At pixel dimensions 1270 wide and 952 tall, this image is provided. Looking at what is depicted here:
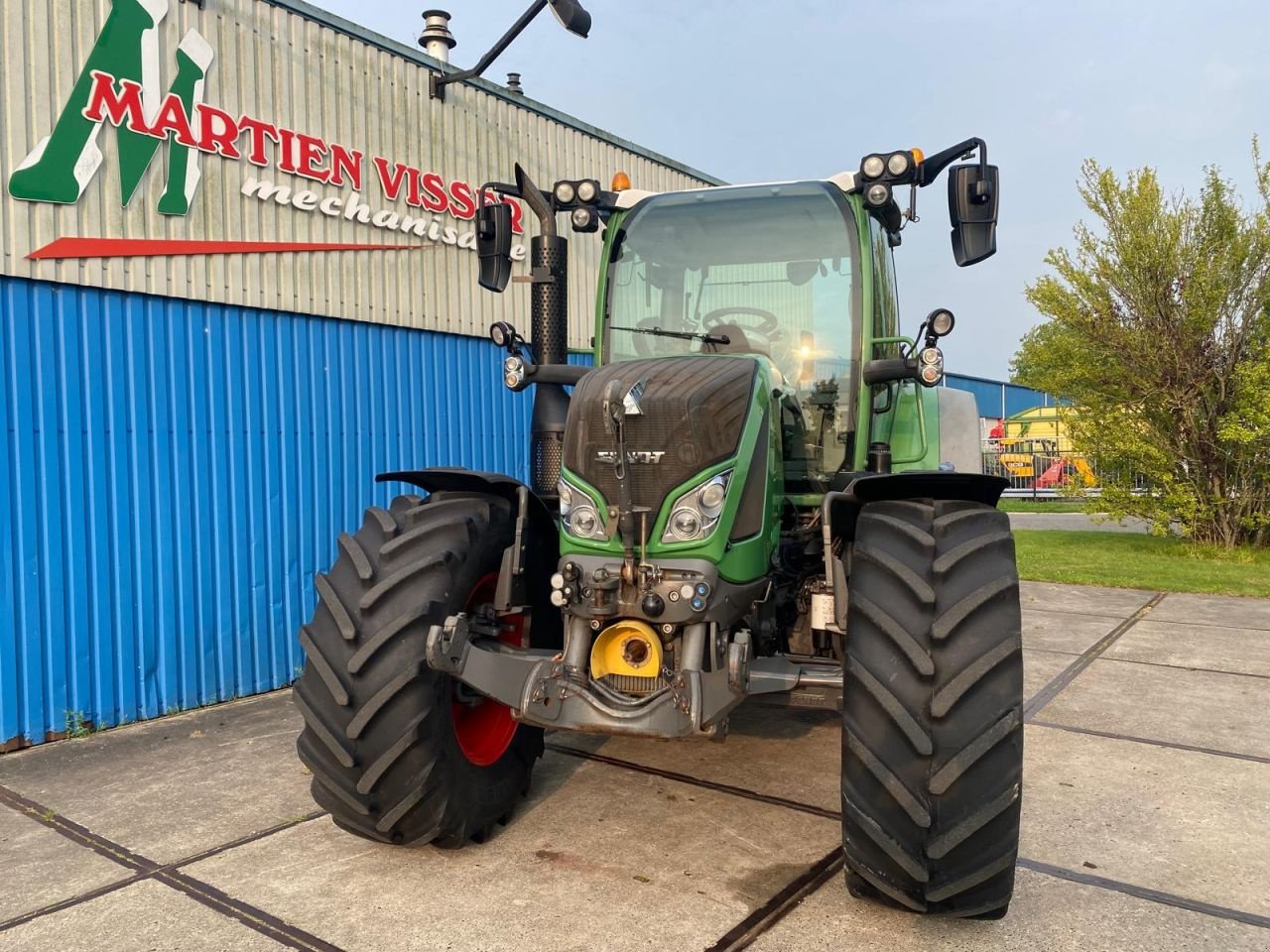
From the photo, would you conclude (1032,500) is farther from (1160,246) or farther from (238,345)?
(238,345)

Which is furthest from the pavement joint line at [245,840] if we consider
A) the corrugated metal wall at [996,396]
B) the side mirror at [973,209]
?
the corrugated metal wall at [996,396]

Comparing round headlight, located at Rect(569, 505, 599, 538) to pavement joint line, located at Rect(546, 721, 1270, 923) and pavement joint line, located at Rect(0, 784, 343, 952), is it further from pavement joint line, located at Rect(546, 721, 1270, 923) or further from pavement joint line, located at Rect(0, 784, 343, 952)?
pavement joint line, located at Rect(0, 784, 343, 952)

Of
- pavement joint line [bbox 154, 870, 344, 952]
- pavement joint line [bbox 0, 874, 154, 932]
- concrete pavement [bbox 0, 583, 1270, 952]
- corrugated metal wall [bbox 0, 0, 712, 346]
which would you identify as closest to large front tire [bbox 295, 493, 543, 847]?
concrete pavement [bbox 0, 583, 1270, 952]

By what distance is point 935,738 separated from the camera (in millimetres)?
2709

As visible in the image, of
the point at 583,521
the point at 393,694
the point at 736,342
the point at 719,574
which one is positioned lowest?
the point at 393,694

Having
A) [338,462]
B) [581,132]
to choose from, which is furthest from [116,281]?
[581,132]

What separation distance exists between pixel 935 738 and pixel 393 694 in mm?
1716

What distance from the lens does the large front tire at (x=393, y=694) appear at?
315 cm

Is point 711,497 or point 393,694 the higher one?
point 711,497

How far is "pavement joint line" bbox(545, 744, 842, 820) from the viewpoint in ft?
12.5

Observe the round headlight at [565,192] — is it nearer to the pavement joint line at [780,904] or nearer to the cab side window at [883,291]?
the cab side window at [883,291]

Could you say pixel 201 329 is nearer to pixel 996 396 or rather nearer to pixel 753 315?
pixel 753 315

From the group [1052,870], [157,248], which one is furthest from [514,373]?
[1052,870]

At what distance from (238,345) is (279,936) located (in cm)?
405
